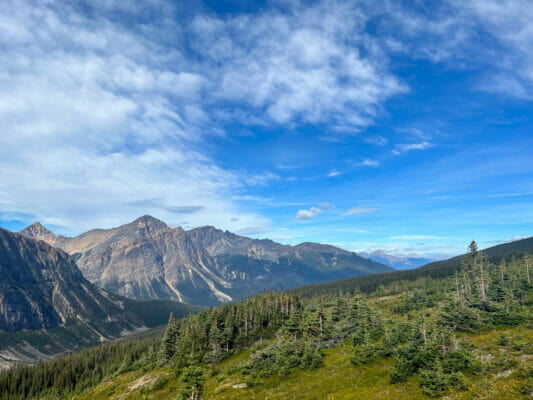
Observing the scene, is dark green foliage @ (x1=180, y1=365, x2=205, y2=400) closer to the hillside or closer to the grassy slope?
the hillside

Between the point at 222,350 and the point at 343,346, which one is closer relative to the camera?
the point at 343,346

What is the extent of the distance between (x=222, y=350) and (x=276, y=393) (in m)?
60.3

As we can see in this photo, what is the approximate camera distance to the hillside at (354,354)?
3747 cm

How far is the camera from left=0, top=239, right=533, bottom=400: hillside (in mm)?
37469

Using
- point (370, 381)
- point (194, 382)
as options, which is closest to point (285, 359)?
point (370, 381)

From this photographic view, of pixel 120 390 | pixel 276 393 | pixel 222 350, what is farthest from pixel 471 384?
pixel 120 390

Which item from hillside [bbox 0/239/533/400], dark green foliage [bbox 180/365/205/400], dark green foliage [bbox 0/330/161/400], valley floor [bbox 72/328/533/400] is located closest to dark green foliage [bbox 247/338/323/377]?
hillside [bbox 0/239/533/400]

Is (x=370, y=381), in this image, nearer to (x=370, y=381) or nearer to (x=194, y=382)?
(x=370, y=381)

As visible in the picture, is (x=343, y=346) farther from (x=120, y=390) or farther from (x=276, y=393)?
(x=120, y=390)

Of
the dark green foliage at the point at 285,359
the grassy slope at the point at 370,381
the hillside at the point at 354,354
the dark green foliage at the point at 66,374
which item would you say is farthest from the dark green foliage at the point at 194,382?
the dark green foliage at the point at 66,374

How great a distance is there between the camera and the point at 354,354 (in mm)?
56969

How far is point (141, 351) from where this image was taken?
158 m

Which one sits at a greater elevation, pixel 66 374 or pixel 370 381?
pixel 370 381

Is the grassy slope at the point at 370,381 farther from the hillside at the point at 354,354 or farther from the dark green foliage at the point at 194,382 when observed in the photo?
the dark green foliage at the point at 194,382
